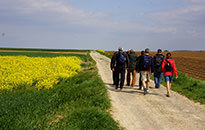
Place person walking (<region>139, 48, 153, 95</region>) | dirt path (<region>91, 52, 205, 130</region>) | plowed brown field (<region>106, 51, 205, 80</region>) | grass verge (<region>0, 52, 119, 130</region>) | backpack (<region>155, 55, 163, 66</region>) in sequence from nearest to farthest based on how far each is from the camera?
1. grass verge (<region>0, 52, 119, 130</region>)
2. dirt path (<region>91, 52, 205, 130</region>)
3. person walking (<region>139, 48, 153, 95</region>)
4. backpack (<region>155, 55, 163, 66</region>)
5. plowed brown field (<region>106, 51, 205, 80</region>)

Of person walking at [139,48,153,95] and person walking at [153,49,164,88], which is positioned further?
person walking at [153,49,164,88]

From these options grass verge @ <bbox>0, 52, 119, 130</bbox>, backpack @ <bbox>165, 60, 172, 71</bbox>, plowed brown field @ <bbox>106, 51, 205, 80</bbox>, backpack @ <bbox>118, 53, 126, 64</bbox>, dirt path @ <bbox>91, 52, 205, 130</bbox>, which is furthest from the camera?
plowed brown field @ <bbox>106, 51, 205, 80</bbox>

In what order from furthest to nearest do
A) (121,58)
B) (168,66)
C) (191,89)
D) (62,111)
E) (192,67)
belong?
(192,67) → (191,89) → (121,58) → (168,66) → (62,111)

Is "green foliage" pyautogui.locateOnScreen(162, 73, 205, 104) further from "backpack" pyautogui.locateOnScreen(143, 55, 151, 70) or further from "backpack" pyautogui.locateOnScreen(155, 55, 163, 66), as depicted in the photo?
"backpack" pyautogui.locateOnScreen(143, 55, 151, 70)

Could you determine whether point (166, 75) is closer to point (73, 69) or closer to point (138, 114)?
point (138, 114)

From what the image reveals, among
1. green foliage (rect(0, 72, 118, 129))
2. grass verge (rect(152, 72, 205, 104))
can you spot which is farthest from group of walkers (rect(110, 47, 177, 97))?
green foliage (rect(0, 72, 118, 129))

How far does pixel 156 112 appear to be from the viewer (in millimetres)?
8016

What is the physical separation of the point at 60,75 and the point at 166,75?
852 cm

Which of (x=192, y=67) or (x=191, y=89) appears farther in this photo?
(x=192, y=67)

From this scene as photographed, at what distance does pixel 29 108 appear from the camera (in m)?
8.52

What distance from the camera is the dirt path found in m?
6.77

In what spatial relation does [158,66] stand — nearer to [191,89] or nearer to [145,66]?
[191,89]

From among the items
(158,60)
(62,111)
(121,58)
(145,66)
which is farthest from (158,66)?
(62,111)

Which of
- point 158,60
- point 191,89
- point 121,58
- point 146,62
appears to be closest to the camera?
point 146,62
